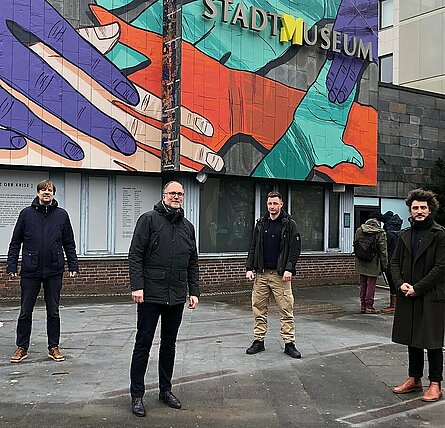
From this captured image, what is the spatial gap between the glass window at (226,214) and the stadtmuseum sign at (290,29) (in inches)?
138

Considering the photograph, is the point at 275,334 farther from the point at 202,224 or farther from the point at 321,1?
the point at 321,1

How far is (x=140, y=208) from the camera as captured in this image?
46.6ft

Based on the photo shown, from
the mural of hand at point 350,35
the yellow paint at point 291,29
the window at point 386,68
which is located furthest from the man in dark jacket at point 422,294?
the window at point 386,68

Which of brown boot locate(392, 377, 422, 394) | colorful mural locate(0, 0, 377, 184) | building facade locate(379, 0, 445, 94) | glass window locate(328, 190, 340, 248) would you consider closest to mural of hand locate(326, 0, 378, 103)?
colorful mural locate(0, 0, 377, 184)

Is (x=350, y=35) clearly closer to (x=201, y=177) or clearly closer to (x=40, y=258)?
(x=201, y=177)

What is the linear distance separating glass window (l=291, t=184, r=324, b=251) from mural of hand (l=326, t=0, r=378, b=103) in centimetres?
237

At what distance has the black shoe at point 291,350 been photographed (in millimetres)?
7797

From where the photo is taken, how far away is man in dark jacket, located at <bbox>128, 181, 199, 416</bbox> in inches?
223

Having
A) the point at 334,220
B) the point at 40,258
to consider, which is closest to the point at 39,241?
the point at 40,258

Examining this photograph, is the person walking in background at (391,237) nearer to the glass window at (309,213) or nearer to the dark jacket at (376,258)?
the dark jacket at (376,258)

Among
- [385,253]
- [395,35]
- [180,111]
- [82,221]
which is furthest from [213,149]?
[395,35]

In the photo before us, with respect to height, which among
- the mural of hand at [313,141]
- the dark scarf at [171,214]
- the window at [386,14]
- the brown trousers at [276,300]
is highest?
the window at [386,14]

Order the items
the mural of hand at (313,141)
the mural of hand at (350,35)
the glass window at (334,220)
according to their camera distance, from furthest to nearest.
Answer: the glass window at (334,220) → the mural of hand at (350,35) → the mural of hand at (313,141)

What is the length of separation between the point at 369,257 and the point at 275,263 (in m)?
4.14
